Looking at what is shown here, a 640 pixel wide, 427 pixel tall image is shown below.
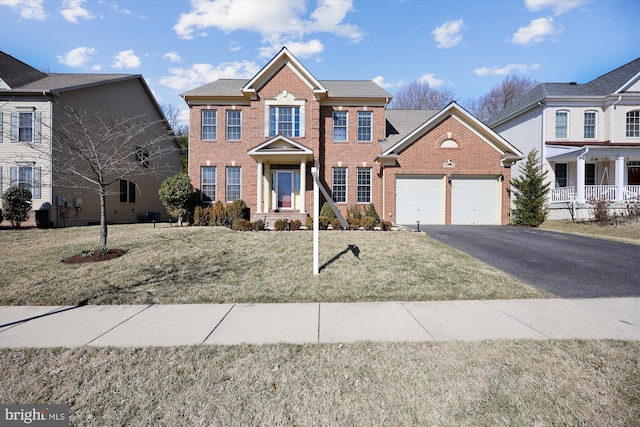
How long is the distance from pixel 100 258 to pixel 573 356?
34.7 ft

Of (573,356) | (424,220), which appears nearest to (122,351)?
(573,356)

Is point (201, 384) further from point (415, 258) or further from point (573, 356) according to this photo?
point (415, 258)

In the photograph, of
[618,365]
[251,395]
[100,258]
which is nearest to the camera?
[251,395]

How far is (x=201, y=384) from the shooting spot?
120 inches

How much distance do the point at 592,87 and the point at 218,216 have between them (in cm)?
2782

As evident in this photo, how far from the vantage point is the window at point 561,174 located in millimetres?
20281

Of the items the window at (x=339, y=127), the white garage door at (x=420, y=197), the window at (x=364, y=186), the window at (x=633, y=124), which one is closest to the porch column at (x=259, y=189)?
the window at (x=339, y=127)

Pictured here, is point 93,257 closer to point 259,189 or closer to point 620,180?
point 259,189

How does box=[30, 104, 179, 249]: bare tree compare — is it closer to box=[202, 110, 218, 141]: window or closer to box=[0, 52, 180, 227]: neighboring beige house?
box=[0, 52, 180, 227]: neighboring beige house

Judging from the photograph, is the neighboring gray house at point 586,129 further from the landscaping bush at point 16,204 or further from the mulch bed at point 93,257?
the landscaping bush at point 16,204

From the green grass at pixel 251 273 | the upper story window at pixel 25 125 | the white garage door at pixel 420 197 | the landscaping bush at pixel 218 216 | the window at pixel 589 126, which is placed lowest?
the green grass at pixel 251 273

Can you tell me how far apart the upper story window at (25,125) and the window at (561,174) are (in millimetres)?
32386

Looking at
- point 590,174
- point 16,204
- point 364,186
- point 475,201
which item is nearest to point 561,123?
point 590,174

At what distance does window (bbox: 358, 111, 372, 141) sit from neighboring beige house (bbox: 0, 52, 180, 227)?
34.9ft
